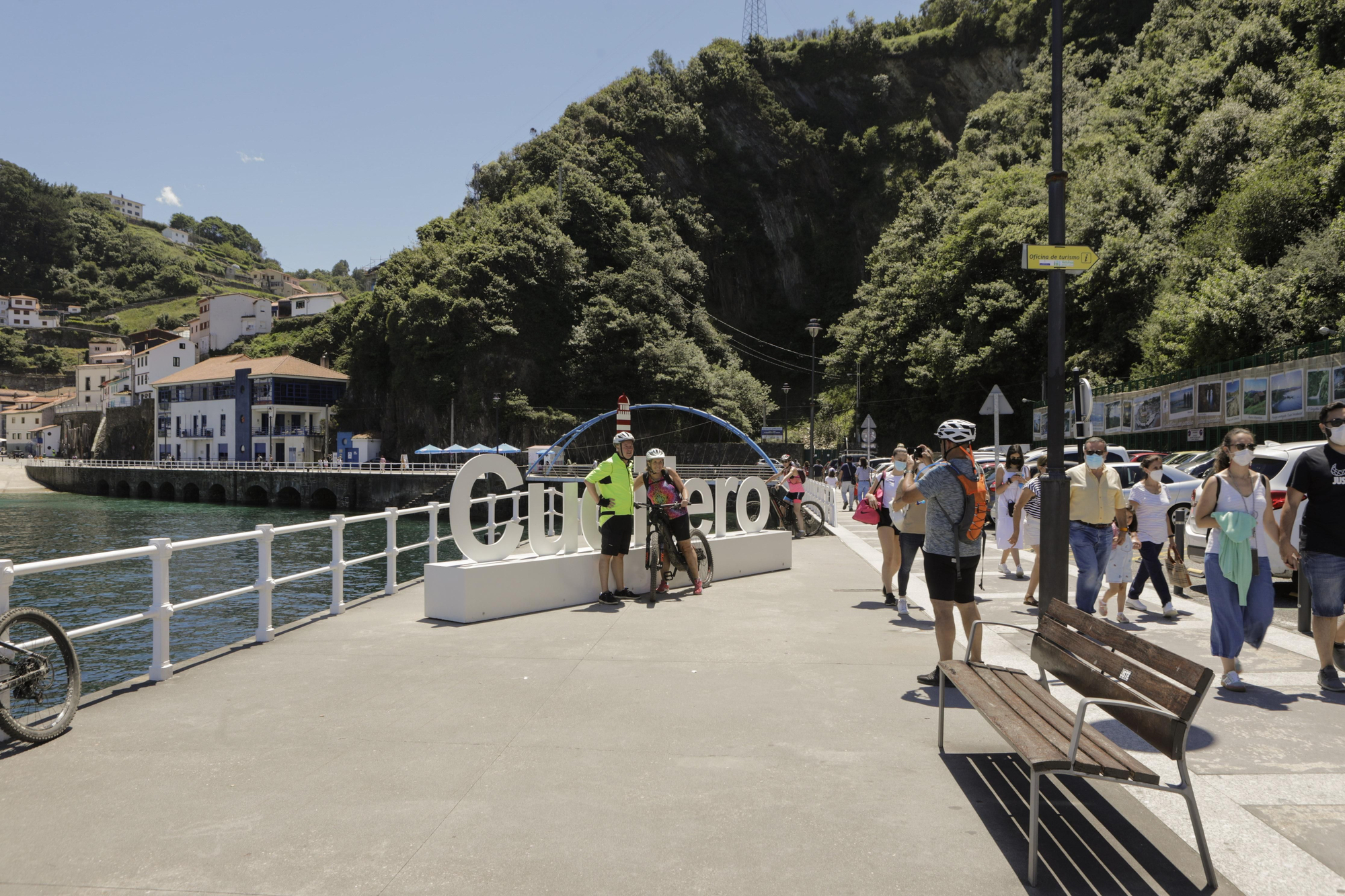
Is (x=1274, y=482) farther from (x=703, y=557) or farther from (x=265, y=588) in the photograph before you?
(x=265, y=588)

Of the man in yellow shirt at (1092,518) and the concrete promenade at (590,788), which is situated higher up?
the man in yellow shirt at (1092,518)

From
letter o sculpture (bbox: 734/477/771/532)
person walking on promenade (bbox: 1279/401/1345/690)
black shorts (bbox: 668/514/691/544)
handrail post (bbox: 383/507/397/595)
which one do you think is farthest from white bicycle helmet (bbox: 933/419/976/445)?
handrail post (bbox: 383/507/397/595)

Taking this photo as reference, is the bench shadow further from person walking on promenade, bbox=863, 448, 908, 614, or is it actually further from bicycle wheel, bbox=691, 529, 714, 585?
bicycle wheel, bbox=691, 529, 714, 585

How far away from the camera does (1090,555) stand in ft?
27.4

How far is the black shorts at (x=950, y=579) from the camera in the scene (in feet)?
19.6

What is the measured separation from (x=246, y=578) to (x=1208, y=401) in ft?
93.4

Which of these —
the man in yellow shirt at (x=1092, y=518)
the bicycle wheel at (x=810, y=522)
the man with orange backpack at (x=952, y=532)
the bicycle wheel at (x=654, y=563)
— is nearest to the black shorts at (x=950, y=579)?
the man with orange backpack at (x=952, y=532)

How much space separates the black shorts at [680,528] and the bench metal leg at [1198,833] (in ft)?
23.8

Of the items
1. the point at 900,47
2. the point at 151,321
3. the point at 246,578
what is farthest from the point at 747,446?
the point at 151,321

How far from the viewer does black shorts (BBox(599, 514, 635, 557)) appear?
376 inches

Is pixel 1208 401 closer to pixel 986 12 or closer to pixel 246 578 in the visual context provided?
pixel 246 578

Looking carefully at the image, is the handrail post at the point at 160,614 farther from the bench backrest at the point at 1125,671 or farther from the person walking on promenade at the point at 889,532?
the person walking on promenade at the point at 889,532

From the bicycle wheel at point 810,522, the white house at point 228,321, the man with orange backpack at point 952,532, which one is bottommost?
the bicycle wheel at point 810,522

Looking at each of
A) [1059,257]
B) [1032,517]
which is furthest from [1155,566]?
[1059,257]
